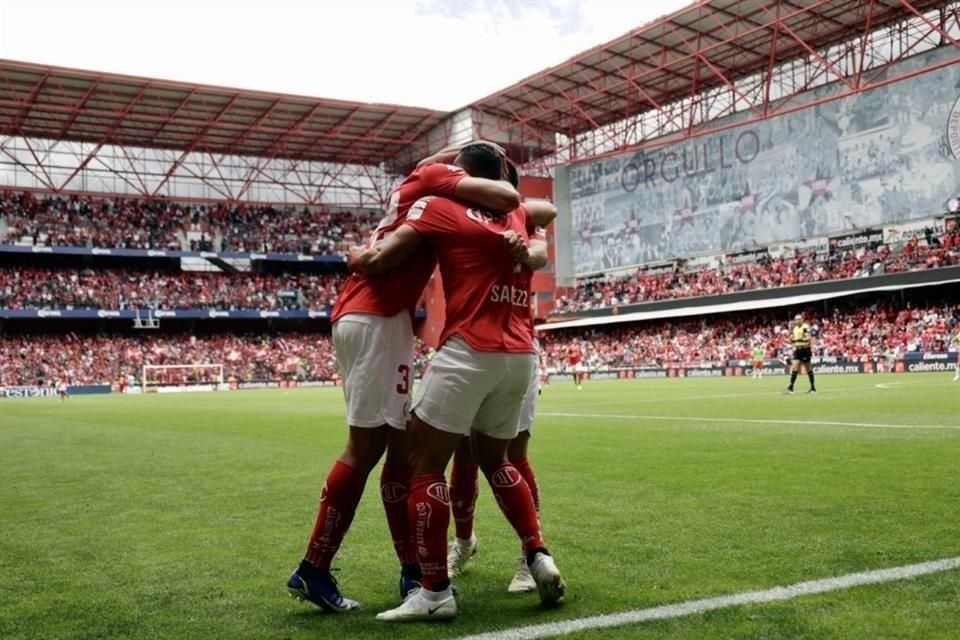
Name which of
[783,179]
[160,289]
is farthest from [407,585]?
[160,289]

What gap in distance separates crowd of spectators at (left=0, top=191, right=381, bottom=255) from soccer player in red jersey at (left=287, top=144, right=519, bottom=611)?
5400cm

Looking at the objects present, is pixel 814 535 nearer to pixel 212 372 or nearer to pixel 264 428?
pixel 264 428

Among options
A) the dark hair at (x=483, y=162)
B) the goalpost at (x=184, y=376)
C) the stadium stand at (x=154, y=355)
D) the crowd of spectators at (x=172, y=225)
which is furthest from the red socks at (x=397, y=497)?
the crowd of spectators at (x=172, y=225)

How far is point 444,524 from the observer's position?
4.37 m

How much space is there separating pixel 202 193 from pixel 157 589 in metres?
65.8

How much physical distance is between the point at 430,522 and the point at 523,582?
697 millimetres

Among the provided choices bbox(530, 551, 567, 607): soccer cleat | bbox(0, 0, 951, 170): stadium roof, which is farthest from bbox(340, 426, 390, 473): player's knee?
bbox(0, 0, 951, 170): stadium roof

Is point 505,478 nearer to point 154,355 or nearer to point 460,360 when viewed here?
point 460,360

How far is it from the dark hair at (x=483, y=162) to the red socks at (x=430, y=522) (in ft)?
4.94

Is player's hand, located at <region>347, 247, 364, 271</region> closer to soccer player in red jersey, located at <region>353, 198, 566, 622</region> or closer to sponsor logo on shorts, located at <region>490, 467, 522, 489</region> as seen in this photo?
soccer player in red jersey, located at <region>353, 198, 566, 622</region>

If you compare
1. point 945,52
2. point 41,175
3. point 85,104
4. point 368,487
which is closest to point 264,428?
point 368,487

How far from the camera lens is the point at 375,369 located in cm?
459

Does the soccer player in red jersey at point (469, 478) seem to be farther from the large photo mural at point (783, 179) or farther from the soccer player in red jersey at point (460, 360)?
the large photo mural at point (783, 179)

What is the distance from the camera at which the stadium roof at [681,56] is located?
1720 inches
